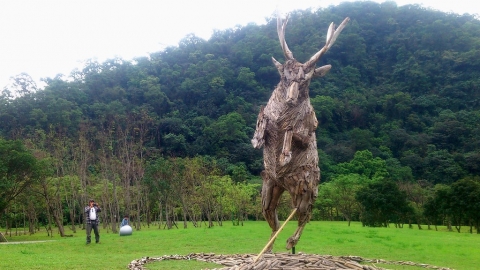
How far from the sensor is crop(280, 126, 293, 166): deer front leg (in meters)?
5.10

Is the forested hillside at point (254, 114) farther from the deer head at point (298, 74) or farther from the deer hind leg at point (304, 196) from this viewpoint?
the deer head at point (298, 74)

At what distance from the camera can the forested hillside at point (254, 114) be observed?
2575cm

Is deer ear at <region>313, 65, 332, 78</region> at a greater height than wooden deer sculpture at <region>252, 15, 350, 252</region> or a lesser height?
greater

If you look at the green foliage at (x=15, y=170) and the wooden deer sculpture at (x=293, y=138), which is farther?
the green foliage at (x=15, y=170)

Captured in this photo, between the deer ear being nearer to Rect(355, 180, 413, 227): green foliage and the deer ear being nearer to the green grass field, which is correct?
the green grass field

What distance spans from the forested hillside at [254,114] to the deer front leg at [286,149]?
61.7 ft

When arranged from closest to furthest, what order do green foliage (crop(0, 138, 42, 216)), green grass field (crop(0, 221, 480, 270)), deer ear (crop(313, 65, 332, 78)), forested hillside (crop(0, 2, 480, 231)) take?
deer ear (crop(313, 65, 332, 78)), green grass field (crop(0, 221, 480, 270)), green foliage (crop(0, 138, 42, 216)), forested hillside (crop(0, 2, 480, 231))

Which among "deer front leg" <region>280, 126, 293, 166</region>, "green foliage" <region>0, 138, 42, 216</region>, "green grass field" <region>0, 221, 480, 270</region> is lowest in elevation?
"green grass field" <region>0, 221, 480, 270</region>

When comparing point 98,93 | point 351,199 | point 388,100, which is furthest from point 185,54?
point 351,199

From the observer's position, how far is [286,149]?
515 centimetres

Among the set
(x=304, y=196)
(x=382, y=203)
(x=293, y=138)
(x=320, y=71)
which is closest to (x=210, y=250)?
(x=304, y=196)

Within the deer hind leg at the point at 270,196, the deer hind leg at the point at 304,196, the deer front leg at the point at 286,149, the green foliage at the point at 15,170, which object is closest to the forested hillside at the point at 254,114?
the green foliage at the point at 15,170

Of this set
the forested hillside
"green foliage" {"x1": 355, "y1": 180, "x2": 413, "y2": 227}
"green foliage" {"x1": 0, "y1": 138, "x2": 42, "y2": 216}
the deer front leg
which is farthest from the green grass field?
the forested hillside

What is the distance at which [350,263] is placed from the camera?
4.71 metres
